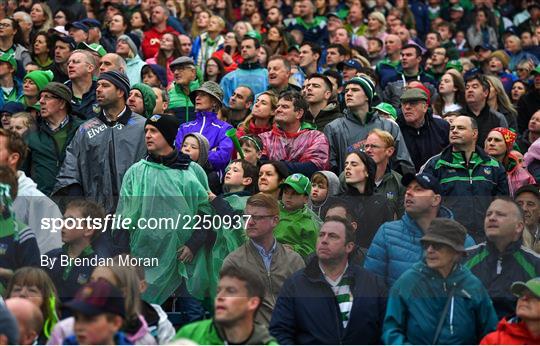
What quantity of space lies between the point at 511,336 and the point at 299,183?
2.79m

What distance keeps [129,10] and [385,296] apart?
11.6 m

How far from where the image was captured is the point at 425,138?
1452cm

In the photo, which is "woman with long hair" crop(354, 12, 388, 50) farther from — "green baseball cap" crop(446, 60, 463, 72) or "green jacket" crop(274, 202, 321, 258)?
"green jacket" crop(274, 202, 321, 258)

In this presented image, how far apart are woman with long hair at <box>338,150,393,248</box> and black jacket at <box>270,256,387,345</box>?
2.11ft

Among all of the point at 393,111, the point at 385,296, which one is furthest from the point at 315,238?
the point at 393,111

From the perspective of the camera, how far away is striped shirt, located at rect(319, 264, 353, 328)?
10398 mm

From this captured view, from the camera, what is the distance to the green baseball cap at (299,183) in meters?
12.0

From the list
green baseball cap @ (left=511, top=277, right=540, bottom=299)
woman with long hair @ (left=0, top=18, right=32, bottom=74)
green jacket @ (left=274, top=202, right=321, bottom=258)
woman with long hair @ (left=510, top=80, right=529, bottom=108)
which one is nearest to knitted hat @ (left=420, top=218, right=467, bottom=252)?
green baseball cap @ (left=511, top=277, right=540, bottom=299)

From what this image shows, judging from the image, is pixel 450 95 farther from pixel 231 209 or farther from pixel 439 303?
pixel 439 303

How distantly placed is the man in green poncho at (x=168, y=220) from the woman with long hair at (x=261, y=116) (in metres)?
2.68

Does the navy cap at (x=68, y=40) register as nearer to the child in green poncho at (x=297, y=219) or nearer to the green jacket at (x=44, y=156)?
the green jacket at (x=44, y=156)

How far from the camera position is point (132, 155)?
12.5 m

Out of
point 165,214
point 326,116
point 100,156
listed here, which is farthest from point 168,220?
point 326,116

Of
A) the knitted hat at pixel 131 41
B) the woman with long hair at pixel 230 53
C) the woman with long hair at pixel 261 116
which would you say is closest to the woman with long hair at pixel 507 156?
the woman with long hair at pixel 261 116
